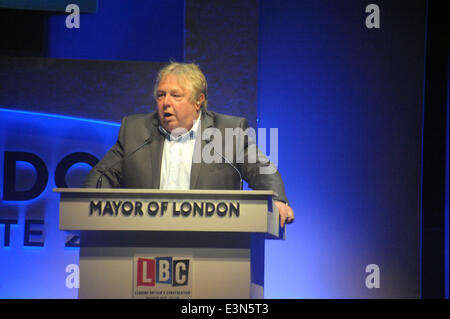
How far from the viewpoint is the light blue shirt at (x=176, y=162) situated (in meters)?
2.39

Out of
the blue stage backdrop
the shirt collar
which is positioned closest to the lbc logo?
the shirt collar

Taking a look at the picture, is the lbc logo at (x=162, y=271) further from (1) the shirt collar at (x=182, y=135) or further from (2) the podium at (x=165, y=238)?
(1) the shirt collar at (x=182, y=135)

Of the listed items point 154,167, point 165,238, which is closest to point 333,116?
point 154,167

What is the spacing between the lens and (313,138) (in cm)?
368

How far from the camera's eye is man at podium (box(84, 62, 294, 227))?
237 centimetres

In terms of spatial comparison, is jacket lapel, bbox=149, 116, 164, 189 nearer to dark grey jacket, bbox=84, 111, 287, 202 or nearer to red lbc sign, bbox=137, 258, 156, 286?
dark grey jacket, bbox=84, 111, 287, 202

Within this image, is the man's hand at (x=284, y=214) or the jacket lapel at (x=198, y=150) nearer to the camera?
the man's hand at (x=284, y=214)

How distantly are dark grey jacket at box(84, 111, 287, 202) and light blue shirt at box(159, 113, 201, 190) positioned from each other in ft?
0.16

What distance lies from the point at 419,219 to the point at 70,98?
2767 mm

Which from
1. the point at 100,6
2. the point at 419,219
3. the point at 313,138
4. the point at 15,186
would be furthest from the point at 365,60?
the point at 15,186

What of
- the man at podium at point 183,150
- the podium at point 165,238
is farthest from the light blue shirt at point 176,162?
the podium at point 165,238

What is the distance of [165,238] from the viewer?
1.76 metres

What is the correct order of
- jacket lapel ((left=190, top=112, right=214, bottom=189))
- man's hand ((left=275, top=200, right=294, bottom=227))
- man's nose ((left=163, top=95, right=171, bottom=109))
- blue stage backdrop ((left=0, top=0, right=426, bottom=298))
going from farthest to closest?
blue stage backdrop ((left=0, top=0, right=426, bottom=298)), man's nose ((left=163, top=95, right=171, bottom=109)), jacket lapel ((left=190, top=112, right=214, bottom=189)), man's hand ((left=275, top=200, right=294, bottom=227))
